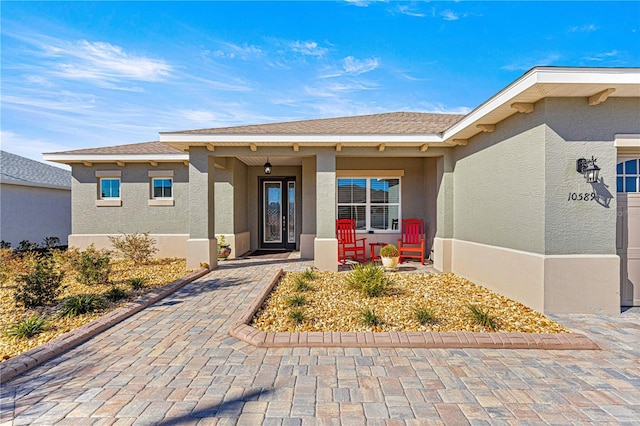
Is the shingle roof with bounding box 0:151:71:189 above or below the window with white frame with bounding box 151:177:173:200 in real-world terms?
above

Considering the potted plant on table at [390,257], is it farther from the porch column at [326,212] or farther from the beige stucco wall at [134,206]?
the beige stucco wall at [134,206]

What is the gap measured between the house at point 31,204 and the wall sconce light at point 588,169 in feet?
52.8

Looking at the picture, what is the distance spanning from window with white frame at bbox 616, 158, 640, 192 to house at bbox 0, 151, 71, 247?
662 inches

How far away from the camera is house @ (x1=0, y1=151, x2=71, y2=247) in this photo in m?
10.9

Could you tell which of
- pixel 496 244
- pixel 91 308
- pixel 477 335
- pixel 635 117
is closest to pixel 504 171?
pixel 496 244

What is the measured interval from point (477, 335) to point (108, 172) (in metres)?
10.9

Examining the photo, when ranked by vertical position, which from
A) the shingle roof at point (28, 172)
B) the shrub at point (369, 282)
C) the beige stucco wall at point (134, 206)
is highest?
the shingle roof at point (28, 172)

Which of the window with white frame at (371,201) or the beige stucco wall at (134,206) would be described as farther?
the beige stucco wall at (134,206)

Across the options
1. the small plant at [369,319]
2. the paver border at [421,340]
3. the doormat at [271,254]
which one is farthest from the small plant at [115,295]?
the doormat at [271,254]

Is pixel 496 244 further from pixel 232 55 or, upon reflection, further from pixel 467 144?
pixel 232 55

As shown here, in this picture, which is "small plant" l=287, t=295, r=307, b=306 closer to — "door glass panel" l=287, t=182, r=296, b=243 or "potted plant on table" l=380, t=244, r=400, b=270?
"potted plant on table" l=380, t=244, r=400, b=270

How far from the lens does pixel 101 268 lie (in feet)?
20.0

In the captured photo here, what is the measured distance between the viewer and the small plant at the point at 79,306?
4277 millimetres

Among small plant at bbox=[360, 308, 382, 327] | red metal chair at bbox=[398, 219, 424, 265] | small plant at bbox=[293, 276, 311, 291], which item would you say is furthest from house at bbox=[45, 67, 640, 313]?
small plant at bbox=[360, 308, 382, 327]
